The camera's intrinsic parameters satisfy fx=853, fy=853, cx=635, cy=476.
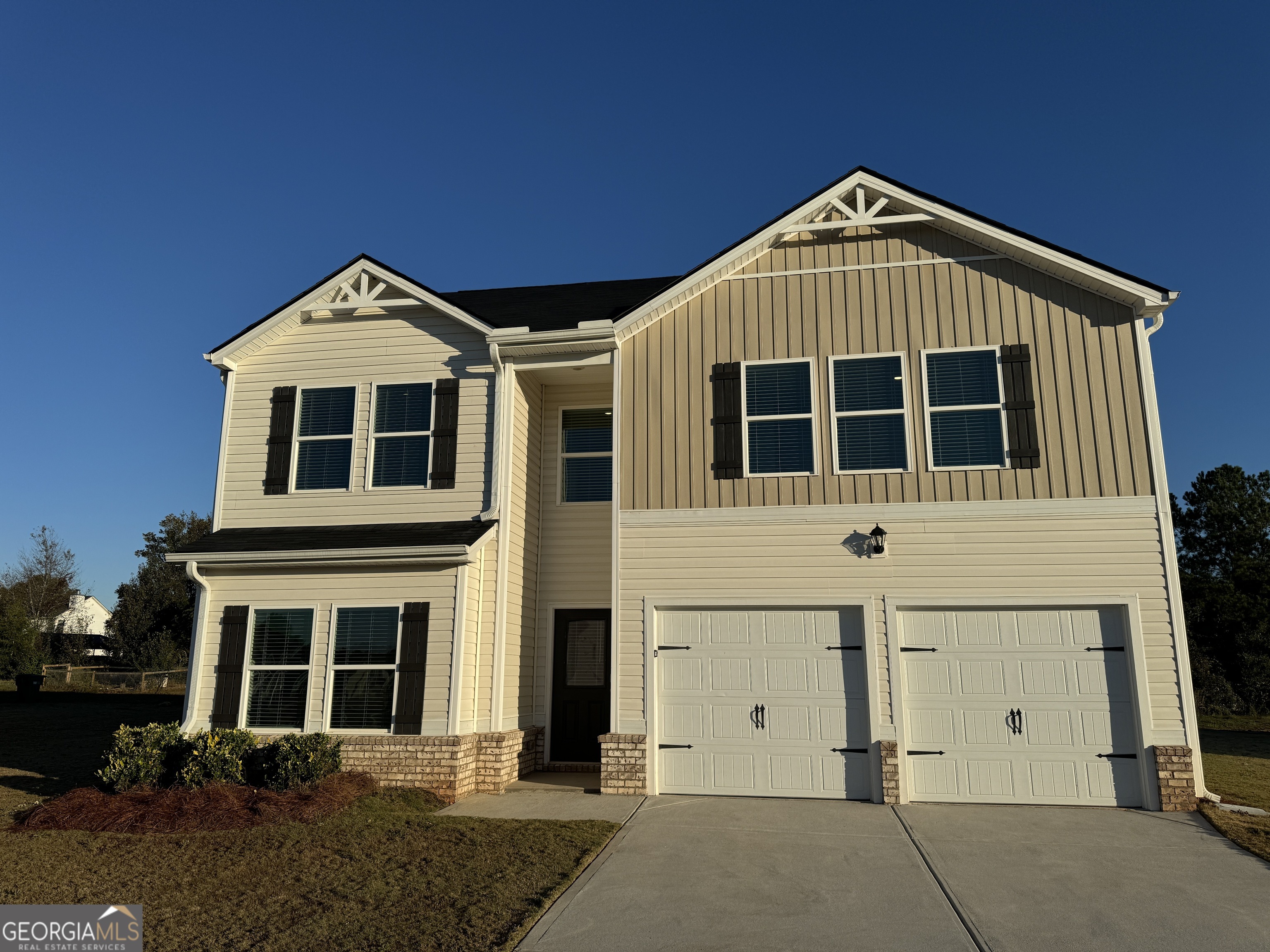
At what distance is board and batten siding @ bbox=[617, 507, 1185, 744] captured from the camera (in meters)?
9.81

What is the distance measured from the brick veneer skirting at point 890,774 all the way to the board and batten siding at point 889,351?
2.94m

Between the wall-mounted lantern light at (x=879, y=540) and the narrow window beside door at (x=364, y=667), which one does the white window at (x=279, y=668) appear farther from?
the wall-mounted lantern light at (x=879, y=540)

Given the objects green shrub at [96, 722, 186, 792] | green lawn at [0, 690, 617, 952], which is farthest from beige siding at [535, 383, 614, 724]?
green shrub at [96, 722, 186, 792]

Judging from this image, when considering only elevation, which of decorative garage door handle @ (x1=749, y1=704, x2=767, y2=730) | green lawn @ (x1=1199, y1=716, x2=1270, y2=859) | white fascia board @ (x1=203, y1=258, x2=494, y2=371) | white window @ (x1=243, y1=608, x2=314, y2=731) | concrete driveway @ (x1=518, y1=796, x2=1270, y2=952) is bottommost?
concrete driveway @ (x1=518, y1=796, x2=1270, y2=952)

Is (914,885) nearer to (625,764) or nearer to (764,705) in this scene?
(764,705)

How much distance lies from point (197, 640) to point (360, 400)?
3840mm

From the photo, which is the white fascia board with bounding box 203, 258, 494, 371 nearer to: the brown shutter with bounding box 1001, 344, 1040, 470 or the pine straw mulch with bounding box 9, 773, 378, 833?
the pine straw mulch with bounding box 9, 773, 378, 833

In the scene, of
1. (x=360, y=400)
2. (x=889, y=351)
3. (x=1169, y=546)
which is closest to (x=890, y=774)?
(x=1169, y=546)

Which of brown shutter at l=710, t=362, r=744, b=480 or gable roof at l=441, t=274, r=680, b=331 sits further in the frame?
gable roof at l=441, t=274, r=680, b=331

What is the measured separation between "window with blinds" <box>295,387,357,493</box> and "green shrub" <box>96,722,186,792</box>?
363 centimetres

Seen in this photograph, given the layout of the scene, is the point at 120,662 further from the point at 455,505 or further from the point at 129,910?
the point at 129,910

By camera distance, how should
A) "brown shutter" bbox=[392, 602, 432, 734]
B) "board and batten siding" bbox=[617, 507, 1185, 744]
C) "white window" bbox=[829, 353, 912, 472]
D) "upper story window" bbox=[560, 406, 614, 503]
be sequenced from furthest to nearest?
"upper story window" bbox=[560, 406, 614, 503], "white window" bbox=[829, 353, 912, 472], "brown shutter" bbox=[392, 602, 432, 734], "board and batten siding" bbox=[617, 507, 1185, 744]

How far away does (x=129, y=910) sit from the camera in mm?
5777

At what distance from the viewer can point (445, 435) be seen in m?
11.7
